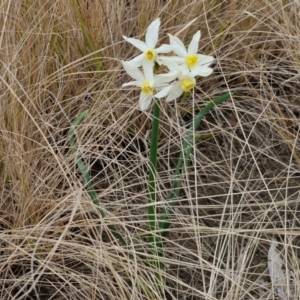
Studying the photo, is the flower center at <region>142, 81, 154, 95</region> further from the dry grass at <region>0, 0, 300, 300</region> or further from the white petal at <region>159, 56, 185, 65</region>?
the dry grass at <region>0, 0, 300, 300</region>

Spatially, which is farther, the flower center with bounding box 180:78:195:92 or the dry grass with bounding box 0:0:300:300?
the dry grass with bounding box 0:0:300:300

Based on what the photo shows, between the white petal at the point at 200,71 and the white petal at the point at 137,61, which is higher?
the white petal at the point at 137,61

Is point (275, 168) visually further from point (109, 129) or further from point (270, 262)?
point (109, 129)

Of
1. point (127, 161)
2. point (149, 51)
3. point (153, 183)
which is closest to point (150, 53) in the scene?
point (149, 51)

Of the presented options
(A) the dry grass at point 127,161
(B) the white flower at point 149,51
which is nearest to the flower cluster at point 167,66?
(B) the white flower at point 149,51

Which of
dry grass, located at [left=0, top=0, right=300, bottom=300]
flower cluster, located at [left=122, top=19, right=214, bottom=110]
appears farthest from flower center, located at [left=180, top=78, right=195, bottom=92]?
dry grass, located at [left=0, top=0, right=300, bottom=300]

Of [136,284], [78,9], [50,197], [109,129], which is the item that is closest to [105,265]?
[136,284]

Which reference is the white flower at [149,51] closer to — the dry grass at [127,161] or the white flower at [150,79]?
the white flower at [150,79]
